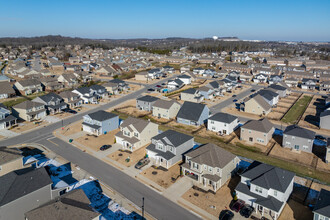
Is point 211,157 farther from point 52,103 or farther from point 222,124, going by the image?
point 52,103

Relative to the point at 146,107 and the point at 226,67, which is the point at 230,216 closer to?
the point at 146,107

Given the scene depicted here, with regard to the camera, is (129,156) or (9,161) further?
(129,156)

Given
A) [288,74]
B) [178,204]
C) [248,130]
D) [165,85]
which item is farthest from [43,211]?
[288,74]

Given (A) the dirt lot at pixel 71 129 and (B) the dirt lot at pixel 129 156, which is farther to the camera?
(A) the dirt lot at pixel 71 129

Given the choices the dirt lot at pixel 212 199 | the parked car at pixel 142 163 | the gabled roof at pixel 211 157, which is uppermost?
the gabled roof at pixel 211 157

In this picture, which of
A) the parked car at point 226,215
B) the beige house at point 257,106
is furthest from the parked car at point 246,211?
the beige house at point 257,106

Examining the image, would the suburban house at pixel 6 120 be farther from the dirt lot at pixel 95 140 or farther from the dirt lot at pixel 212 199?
the dirt lot at pixel 212 199

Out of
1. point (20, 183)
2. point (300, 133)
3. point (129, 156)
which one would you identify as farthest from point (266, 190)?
point (20, 183)
